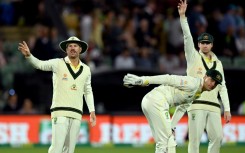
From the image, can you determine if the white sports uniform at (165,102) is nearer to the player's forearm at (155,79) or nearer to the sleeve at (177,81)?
the sleeve at (177,81)

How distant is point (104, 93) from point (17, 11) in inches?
129

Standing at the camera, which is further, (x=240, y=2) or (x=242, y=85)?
(x=240, y=2)

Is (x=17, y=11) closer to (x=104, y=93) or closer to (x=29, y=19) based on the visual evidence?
(x=29, y=19)

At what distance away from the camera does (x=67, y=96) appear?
44.5 feet

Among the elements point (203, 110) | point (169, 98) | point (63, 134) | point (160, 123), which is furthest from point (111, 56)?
point (63, 134)

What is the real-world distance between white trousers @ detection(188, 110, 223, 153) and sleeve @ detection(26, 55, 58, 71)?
2463 mm

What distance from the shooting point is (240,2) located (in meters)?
24.7

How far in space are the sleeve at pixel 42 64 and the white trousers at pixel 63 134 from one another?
76 cm

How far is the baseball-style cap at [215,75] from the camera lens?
13328 millimetres

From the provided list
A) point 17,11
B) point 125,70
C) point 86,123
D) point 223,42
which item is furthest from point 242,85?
point 17,11

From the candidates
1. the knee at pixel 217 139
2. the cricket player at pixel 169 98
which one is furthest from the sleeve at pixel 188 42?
the knee at pixel 217 139

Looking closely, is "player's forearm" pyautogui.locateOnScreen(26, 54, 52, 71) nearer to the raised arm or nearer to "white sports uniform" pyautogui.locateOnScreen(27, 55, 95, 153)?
"white sports uniform" pyautogui.locateOnScreen(27, 55, 95, 153)

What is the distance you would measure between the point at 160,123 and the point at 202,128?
1.27 metres

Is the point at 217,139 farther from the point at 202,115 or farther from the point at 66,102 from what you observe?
the point at 66,102
